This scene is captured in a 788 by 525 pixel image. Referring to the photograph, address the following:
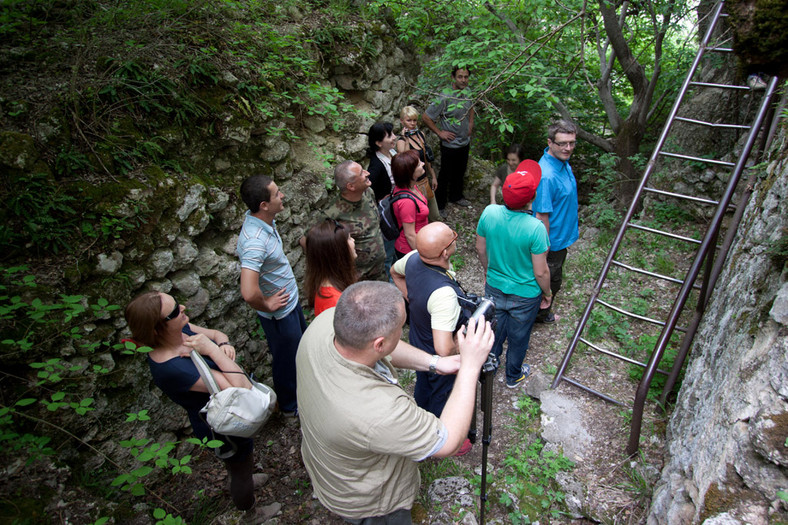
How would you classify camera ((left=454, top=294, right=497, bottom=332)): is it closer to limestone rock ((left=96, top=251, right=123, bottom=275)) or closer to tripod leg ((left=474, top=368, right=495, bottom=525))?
tripod leg ((left=474, top=368, right=495, bottom=525))

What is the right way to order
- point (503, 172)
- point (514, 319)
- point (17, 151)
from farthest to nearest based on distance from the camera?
point (503, 172) < point (514, 319) < point (17, 151)

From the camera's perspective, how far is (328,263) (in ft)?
8.81

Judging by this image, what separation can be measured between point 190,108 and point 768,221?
3.91 m

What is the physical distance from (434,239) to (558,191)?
1.94 meters

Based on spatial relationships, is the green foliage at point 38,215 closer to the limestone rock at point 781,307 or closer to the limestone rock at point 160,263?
the limestone rock at point 160,263

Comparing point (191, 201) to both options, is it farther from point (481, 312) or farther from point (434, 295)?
point (481, 312)

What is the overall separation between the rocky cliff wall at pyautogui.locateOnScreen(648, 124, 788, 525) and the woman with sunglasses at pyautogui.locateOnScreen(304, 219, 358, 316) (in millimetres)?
2063

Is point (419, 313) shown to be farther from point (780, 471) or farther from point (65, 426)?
point (65, 426)

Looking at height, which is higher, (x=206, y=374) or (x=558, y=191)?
(x=558, y=191)

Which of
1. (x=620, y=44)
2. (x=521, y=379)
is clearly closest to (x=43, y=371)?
(x=521, y=379)

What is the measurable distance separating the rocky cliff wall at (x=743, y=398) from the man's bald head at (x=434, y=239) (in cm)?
149

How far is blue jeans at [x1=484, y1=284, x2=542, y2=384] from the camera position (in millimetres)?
3268

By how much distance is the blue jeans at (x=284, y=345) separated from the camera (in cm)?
313

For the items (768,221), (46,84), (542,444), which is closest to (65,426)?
(46,84)
